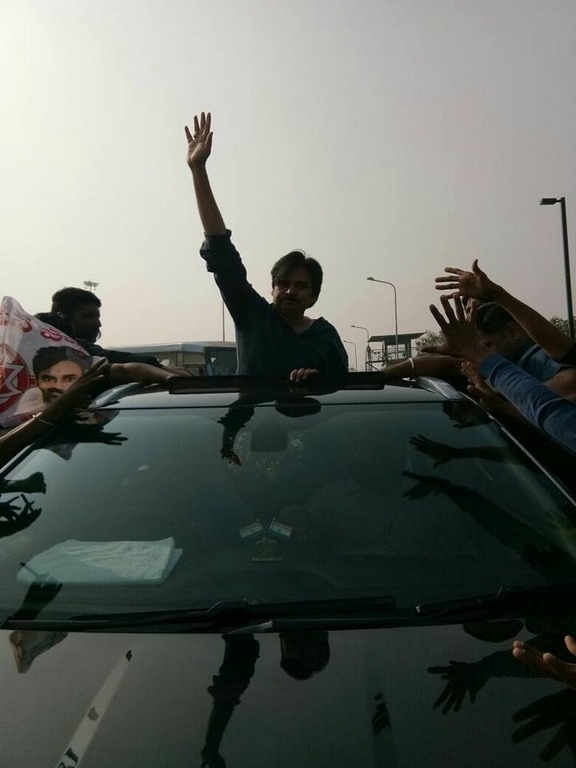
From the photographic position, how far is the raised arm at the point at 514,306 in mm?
2621

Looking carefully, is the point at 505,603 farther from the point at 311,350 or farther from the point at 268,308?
the point at 268,308

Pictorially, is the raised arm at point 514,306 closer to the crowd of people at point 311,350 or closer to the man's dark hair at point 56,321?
the crowd of people at point 311,350

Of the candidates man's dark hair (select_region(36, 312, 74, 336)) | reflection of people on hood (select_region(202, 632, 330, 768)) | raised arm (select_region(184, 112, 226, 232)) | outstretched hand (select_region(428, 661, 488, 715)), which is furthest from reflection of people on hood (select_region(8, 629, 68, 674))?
man's dark hair (select_region(36, 312, 74, 336))

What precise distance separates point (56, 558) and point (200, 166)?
247 centimetres

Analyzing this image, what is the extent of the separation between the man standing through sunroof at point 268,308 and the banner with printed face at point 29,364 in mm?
867

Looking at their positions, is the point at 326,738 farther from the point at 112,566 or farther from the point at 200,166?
the point at 200,166

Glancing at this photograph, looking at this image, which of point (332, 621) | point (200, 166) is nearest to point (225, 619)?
point (332, 621)

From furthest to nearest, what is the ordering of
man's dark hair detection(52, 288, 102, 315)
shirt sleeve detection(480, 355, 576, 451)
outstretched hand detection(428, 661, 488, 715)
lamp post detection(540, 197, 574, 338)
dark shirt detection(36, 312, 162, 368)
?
1. lamp post detection(540, 197, 574, 338)
2. man's dark hair detection(52, 288, 102, 315)
3. dark shirt detection(36, 312, 162, 368)
4. shirt sleeve detection(480, 355, 576, 451)
5. outstretched hand detection(428, 661, 488, 715)

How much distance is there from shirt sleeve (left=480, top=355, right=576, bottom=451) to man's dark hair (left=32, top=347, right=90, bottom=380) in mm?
1679

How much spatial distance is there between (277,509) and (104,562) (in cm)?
46

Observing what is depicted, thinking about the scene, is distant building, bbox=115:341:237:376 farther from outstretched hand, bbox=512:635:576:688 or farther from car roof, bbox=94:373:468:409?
outstretched hand, bbox=512:635:576:688

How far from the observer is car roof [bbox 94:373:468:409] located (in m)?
2.72

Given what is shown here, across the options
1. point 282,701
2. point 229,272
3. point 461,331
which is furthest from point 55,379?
point 282,701

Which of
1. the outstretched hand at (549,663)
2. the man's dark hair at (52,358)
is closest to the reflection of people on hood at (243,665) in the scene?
the outstretched hand at (549,663)
